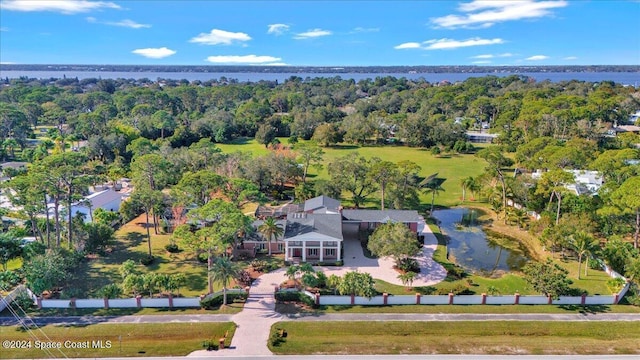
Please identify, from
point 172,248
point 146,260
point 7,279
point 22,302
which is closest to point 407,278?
point 172,248

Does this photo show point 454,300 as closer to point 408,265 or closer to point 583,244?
point 408,265

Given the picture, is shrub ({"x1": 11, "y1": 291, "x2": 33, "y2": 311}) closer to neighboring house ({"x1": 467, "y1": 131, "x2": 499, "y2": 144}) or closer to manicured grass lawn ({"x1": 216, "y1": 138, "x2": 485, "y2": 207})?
manicured grass lawn ({"x1": 216, "y1": 138, "x2": 485, "y2": 207})

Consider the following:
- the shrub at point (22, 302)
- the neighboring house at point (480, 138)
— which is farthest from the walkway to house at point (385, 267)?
the neighboring house at point (480, 138)

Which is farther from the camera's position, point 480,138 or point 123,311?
point 480,138

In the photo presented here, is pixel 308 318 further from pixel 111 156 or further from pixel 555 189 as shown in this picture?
pixel 111 156

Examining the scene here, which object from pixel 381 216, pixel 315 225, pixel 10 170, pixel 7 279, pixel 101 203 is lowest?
pixel 7 279

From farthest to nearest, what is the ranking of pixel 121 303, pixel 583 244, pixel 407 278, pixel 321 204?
pixel 321 204, pixel 583 244, pixel 407 278, pixel 121 303

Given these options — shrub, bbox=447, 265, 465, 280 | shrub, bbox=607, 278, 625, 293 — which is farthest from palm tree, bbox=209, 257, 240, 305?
shrub, bbox=607, 278, 625, 293
